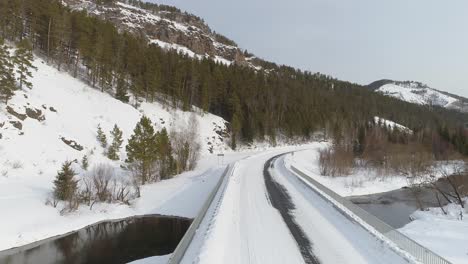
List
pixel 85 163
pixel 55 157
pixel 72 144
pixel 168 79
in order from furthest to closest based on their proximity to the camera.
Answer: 1. pixel 168 79
2. pixel 72 144
3. pixel 85 163
4. pixel 55 157

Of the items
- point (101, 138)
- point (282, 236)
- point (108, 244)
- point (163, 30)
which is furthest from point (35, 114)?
point (163, 30)

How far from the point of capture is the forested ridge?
60.6 meters

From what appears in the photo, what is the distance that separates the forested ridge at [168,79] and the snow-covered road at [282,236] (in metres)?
47.6

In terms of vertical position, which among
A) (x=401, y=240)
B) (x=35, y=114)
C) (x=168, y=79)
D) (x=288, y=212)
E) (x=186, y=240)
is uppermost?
(x=168, y=79)

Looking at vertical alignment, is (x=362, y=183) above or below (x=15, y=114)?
below

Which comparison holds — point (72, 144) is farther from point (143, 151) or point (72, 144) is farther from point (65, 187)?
point (65, 187)

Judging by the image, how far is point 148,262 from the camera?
658 inches

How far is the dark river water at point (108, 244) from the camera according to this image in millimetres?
19422

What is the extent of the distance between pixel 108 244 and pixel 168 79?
2452 inches

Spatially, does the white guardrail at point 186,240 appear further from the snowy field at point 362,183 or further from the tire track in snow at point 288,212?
the snowy field at point 362,183

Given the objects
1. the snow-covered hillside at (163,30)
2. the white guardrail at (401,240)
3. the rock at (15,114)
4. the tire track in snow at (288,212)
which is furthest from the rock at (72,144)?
the snow-covered hillside at (163,30)

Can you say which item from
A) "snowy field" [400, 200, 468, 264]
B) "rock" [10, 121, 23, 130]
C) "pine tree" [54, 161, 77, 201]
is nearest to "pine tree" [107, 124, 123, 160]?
"rock" [10, 121, 23, 130]

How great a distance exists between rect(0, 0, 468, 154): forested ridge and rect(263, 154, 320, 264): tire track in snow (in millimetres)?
40665

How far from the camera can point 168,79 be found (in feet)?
265
